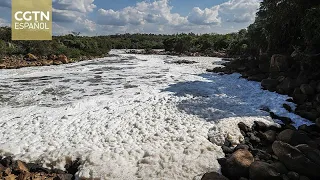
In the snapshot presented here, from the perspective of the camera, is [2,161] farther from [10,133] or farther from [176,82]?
[176,82]

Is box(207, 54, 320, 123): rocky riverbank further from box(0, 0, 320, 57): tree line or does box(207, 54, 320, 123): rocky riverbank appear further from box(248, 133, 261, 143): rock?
box(248, 133, 261, 143): rock

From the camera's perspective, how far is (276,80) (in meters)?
14.1

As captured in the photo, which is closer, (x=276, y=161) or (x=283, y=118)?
(x=276, y=161)

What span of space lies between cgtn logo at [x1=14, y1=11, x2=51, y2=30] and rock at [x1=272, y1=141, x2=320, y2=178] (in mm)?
28474

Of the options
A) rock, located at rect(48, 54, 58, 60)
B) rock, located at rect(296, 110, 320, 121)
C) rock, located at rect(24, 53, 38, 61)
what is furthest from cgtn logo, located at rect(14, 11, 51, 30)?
rock, located at rect(296, 110, 320, 121)

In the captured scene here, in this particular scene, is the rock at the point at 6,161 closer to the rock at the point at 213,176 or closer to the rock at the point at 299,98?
the rock at the point at 213,176

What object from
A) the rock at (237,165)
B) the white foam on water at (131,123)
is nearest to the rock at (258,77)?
the white foam on water at (131,123)

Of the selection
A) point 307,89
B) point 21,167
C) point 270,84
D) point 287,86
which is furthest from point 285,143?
point 270,84

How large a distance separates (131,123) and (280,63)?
9.55 metres

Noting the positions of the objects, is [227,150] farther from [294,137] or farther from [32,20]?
[32,20]

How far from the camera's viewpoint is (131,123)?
9.40 meters

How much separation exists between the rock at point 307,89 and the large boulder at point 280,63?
3530 millimetres

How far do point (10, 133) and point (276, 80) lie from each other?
472 inches

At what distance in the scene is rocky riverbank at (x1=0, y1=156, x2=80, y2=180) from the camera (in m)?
6.14
